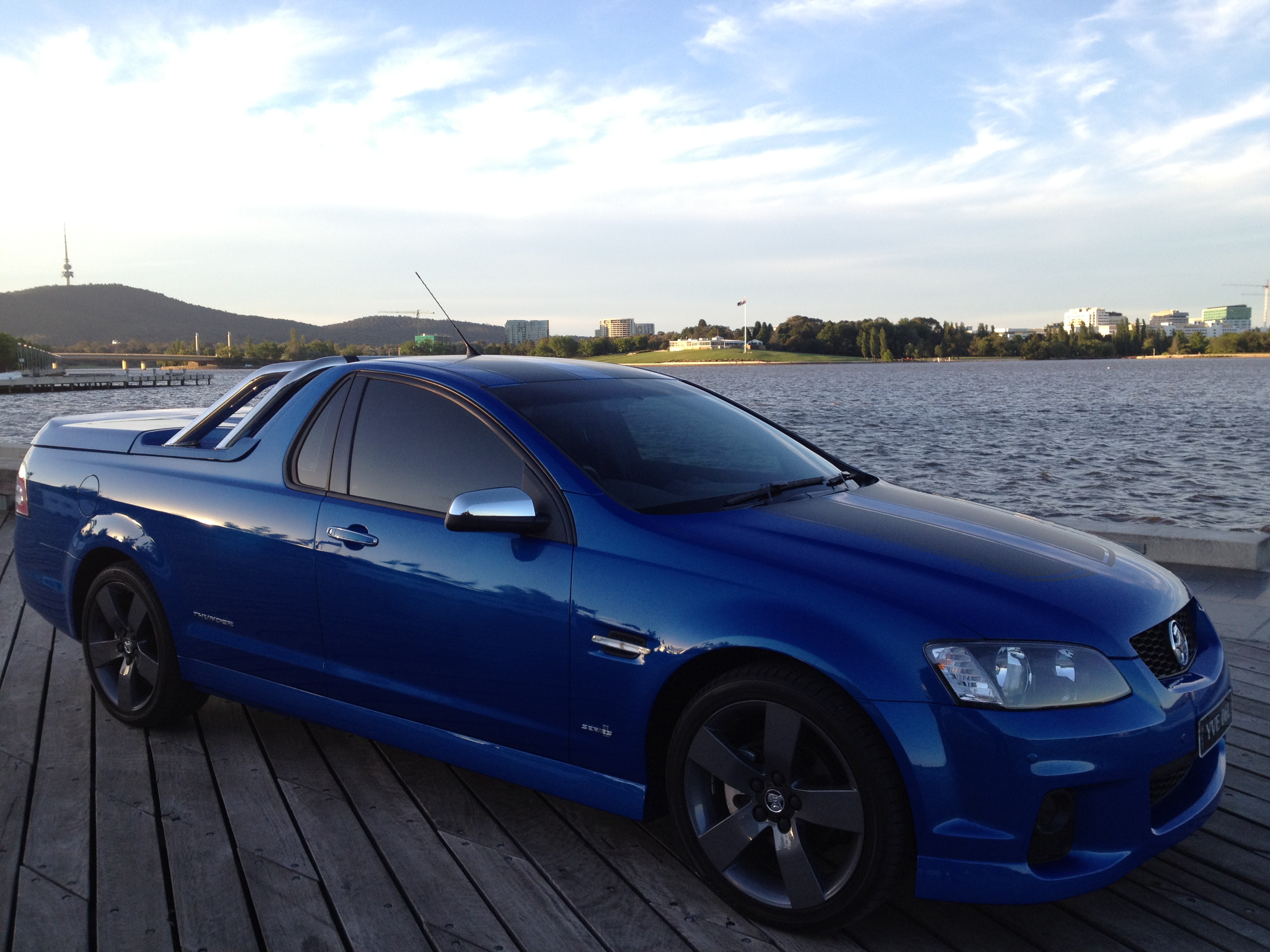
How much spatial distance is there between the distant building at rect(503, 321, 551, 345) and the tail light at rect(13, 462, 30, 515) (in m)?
8.12

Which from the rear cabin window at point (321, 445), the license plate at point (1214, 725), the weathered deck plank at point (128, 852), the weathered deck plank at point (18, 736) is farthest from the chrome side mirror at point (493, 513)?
the license plate at point (1214, 725)

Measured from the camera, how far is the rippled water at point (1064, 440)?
20203mm

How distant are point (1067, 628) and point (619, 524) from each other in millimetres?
1186

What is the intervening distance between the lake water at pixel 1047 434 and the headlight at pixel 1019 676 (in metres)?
6.24

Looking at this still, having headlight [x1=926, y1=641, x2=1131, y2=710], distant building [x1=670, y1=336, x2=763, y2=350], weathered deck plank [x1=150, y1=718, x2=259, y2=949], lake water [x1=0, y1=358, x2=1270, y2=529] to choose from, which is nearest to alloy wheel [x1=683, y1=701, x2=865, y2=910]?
headlight [x1=926, y1=641, x2=1131, y2=710]

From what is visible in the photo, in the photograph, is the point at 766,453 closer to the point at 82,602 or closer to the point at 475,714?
the point at 475,714

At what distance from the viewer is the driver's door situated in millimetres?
2795

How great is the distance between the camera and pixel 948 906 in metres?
2.65

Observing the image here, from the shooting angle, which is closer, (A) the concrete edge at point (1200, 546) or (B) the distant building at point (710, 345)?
(A) the concrete edge at point (1200, 546)

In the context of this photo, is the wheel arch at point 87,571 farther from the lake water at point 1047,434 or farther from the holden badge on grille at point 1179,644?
the lake water at point 1047,434

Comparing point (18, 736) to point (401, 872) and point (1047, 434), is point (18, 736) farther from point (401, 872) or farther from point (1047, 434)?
point (1047, 434)

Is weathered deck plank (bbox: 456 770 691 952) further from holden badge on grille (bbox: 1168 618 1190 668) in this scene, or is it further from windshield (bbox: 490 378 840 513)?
holden badge on grille (bbox: 1168 618 1190 668)

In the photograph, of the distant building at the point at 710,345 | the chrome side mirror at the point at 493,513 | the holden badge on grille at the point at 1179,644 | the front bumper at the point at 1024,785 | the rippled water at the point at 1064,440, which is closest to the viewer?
the front bumper at the point at 1024,785

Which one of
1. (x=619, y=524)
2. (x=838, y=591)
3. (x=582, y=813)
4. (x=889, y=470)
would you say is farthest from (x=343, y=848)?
(x=889, y=470)
